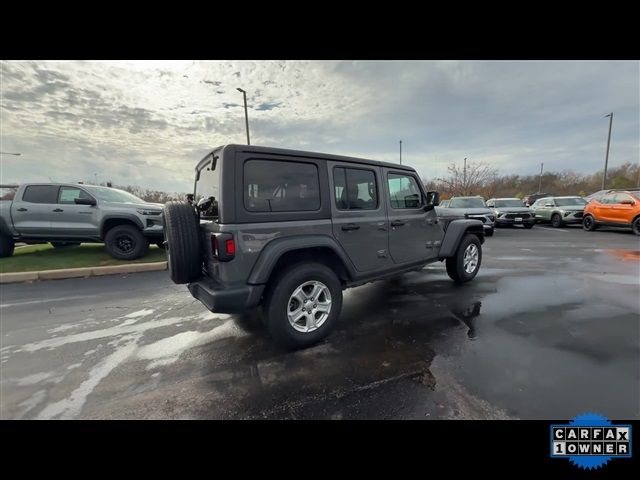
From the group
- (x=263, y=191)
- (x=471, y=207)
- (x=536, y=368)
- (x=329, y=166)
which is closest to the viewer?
(x=536, y=368)

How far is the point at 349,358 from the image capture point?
8.87ft

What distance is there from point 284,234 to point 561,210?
17388mm

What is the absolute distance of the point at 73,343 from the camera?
312 centimetres

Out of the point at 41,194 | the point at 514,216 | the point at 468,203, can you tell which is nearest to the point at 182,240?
the point at 41,194

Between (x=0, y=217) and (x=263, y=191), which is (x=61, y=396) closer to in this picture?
(x=263, y=191)

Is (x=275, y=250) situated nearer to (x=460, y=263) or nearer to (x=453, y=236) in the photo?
(x=453, y=236)

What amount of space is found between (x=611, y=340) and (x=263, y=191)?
13.7 feet

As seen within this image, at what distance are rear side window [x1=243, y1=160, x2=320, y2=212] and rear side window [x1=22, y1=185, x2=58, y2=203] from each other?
23.0ft

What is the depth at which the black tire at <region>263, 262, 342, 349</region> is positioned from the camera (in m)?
2.73

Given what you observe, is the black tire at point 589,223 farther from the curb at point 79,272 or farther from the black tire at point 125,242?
the black tire at point 125,242

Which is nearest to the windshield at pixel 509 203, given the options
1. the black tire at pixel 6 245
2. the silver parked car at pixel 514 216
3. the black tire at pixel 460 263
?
the silver parked car at pixel 514 216

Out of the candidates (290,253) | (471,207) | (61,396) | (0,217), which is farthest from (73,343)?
(471,207)

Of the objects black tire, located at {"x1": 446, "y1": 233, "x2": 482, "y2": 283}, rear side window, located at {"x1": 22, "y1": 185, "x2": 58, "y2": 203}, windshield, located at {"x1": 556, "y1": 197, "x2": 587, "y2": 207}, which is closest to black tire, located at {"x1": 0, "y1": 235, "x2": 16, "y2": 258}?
rear side window, located at {"x1": 22, "y1": 185, "x2": 58, "y2": 203}
